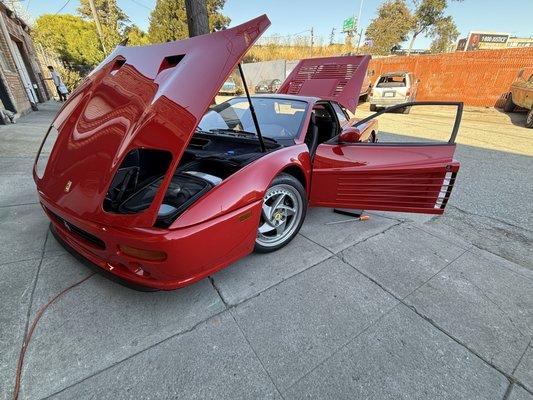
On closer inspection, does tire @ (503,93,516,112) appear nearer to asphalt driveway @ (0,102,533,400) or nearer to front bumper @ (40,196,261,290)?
asphalt driveway @ (0,102,533,400)

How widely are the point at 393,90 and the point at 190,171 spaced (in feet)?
37.1

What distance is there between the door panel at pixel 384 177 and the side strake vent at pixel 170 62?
1.41 m

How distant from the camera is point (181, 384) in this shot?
52.7 inches

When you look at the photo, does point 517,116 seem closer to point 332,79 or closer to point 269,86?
point 332,79

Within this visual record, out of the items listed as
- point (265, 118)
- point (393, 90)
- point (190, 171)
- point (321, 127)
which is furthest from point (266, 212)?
point (393, 90)

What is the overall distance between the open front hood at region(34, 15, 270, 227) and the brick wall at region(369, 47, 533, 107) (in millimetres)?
15874

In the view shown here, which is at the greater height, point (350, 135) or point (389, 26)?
point (389, 26)

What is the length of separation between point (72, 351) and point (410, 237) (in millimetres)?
2835

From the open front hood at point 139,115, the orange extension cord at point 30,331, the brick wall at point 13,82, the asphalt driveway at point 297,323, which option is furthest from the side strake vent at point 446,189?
the brick wall at point 13,82

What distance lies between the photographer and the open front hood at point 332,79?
12.3ft

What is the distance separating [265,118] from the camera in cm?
278

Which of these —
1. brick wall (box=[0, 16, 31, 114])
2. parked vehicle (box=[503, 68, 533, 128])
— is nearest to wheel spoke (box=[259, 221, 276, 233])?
brick wall (box=[0, 16, 31, 114])

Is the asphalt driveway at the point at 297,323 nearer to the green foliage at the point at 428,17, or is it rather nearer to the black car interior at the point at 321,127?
the black car interior at the point at 321,127

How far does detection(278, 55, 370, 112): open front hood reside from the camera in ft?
12.3
